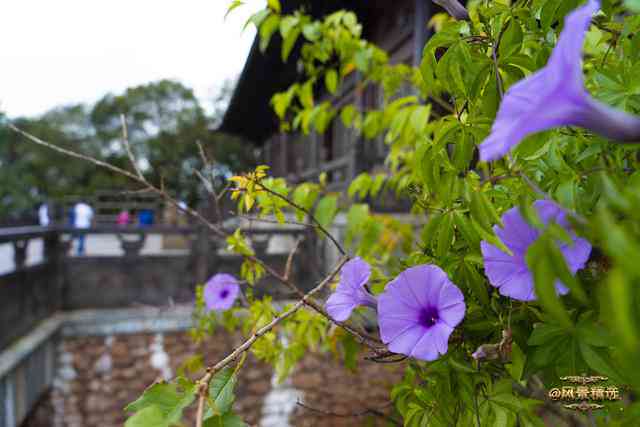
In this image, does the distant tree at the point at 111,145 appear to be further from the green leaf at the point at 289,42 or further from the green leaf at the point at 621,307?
the green leaf at the point at 621,307

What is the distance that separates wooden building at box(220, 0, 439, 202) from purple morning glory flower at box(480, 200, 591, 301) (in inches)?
114

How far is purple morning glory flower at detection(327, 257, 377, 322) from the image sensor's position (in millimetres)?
665

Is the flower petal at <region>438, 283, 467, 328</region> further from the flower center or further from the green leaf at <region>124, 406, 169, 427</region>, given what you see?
the green leaf at <region>124, 406, 169, 427</region>

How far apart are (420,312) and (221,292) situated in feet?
3.17

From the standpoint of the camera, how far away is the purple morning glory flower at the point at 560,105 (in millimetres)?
279

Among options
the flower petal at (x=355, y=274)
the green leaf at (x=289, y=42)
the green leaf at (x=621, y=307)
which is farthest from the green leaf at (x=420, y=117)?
the green leaf at (x=621, y=307)

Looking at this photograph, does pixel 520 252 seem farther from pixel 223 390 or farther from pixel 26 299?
pixel 26 299

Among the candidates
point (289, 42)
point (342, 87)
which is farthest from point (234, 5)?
point (342, 87)

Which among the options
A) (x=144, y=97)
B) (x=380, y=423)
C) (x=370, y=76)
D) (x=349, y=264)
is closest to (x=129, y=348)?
(x=380, y=423)

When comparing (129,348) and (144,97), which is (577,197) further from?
(144,97)

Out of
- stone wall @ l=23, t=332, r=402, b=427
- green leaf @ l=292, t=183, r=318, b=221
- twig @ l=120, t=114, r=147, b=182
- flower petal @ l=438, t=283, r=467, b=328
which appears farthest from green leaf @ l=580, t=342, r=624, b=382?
stone wall @ l=23, t=332, r=402, b=427

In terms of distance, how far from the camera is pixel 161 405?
0.40 m

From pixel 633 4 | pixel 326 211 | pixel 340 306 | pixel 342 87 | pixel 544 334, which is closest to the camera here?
pixel 633 4

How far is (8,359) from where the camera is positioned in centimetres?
315
